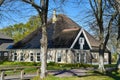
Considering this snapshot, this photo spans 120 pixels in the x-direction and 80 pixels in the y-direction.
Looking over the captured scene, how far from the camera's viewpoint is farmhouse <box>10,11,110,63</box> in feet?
169

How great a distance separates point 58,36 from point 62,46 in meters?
3.65

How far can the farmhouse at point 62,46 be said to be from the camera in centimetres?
5147

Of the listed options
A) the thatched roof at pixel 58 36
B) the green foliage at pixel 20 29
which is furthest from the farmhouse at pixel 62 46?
the green foliage at pixel 20 29

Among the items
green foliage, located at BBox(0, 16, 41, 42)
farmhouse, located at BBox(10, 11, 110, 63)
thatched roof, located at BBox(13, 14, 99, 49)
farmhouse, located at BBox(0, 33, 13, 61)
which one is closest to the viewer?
farmhouse, located at BBox(10, 11, 110, 63)

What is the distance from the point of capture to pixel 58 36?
54688 mm

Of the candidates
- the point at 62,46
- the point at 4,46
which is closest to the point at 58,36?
the point at 62,46

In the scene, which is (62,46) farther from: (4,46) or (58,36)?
(4,46)

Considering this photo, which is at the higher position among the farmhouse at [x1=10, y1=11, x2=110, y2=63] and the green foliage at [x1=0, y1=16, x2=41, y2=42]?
the green foliage at [x1=0, y1=16, x2=41, y2=42]

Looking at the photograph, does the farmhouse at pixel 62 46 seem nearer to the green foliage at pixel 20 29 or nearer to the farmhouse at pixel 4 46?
the farmhouse at pixel 4 46

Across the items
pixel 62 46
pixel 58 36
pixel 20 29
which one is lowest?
pixel 62 46

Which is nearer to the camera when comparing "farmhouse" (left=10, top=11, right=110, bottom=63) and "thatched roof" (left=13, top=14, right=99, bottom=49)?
"farmhouse" (left=10, top=11, right=110, bottom=63)

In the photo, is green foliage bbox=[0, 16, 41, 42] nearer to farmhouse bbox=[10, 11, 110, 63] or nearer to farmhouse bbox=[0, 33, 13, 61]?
farmhouse bbox=[0, 33, 13, 61]

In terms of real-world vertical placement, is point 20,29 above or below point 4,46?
above

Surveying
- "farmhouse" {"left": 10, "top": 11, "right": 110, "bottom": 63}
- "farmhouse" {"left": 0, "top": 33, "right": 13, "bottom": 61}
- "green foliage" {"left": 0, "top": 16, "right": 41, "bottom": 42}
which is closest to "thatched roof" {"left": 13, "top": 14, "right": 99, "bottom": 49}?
"farmhouse" {"left": 10, "top": 11, "right": 110, "bottom": 63}
